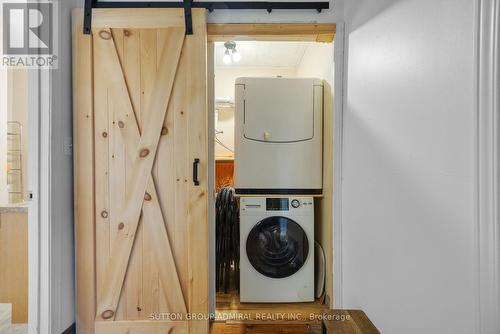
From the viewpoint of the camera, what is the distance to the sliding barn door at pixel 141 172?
181 cm

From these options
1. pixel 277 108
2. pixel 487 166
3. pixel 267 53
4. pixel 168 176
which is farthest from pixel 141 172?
pixel 267 53

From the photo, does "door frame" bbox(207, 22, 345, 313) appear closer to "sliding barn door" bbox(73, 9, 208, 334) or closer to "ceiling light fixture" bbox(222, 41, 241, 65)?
"sliding barn door" bbox(73, 9, 208, 334)

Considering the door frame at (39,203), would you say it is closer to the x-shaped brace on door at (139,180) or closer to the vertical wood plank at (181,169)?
the x-shaped brace on door at (139,180)

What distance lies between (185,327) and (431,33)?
6.75 ft

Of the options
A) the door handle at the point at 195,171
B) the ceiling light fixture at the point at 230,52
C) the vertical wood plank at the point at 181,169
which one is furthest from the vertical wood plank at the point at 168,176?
the ceiling light fixture at the point at 230,52

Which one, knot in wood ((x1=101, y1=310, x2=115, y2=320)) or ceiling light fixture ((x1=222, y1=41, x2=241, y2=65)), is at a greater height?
ceiling light fixture ((x1=222, y1=41, x2=241, y2=65))

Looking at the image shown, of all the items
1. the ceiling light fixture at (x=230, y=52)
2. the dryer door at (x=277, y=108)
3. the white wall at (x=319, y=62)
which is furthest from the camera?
the ceiling light fixture at (x=230, y=52)

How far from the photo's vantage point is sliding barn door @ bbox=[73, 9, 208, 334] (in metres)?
1.81

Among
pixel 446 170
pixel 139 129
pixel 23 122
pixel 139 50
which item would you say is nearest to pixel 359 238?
pixel 446 170

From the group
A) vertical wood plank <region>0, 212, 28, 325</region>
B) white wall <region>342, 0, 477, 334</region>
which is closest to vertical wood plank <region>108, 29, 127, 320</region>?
vertical wood plank <region>0, 212, 28, 325</region>

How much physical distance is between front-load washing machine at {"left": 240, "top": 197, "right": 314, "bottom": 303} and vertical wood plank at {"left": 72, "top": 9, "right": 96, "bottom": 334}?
112cm

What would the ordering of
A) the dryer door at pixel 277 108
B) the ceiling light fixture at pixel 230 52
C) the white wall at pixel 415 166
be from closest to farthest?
the white wall at pixel 415 166
the dryer door at pixel 277 108
the ceiling light fixture at pixel 230 52

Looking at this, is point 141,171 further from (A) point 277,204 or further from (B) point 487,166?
(B) point 487,166

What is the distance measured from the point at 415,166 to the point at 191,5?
1.67m
